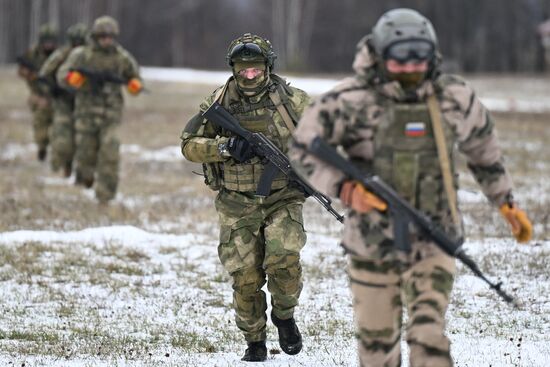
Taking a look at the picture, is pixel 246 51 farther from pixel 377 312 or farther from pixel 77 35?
pixel 77 35

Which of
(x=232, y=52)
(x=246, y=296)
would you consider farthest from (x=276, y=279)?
(x=232, y=52)

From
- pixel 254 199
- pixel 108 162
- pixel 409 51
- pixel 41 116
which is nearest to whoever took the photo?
pixel 409 51

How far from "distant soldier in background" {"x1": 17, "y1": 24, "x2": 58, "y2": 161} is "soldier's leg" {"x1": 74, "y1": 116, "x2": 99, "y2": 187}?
3.85m

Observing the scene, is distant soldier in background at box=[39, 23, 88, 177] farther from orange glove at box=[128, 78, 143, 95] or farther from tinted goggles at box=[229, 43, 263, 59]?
tinted goggles at box=[229, 43, 263, 59]

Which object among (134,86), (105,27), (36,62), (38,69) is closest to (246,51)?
(134,86)

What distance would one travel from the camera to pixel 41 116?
18062 millimetres

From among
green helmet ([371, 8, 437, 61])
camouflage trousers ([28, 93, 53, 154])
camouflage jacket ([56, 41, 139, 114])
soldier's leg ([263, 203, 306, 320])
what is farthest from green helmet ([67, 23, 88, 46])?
green helmet ([371, 8, 437, 61])

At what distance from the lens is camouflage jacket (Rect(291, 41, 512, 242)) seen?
14.6ft

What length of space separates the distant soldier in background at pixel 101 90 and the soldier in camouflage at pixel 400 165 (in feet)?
26.4

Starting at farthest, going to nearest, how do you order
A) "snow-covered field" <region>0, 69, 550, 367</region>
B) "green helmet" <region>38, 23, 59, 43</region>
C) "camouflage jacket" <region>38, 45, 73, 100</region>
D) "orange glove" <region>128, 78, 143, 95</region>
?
"green helmet" <region>38, 23, 59, 43</region>
"camouflage jacket" <region>38, 45, 73, 100</region>
"orange glove" <region>128, 78, 143, 95</region>
"snow-covered field" <region>0, 69, 550, 367</region>

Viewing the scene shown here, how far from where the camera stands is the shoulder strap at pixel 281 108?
6078mm

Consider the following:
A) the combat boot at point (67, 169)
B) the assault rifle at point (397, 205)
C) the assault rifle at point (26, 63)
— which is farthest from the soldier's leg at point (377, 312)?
the assault rifle at point (26, 63)

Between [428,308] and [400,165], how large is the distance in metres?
0.66

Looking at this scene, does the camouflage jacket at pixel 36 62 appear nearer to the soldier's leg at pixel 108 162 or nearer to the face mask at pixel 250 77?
the soldier's leg at pixel 108 162
